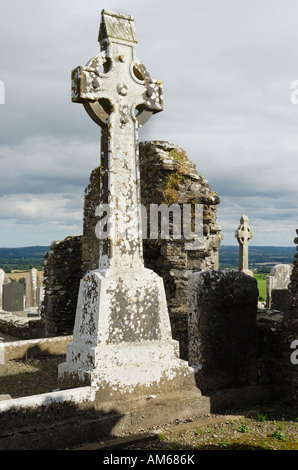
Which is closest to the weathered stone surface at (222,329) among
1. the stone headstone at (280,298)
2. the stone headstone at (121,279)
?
the stone headstone at (121,279)

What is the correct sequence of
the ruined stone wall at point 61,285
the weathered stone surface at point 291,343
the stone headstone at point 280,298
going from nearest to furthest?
1. the weathered stone surface at point 291,343
2. the stone headstone at point 280,298
3. the ruined stone wall at point 61,285

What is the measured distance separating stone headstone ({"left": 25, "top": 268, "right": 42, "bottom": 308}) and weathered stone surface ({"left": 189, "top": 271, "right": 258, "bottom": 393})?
14964 millimetres

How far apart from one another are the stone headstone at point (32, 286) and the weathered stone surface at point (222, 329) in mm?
14964

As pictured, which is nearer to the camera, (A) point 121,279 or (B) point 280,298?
(A) point 121,279

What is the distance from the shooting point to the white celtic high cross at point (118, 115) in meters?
5.25

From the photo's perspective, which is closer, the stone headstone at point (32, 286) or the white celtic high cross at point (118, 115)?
the white celtic high cross at point (118, 115)

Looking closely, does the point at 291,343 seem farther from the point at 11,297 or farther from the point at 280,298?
the point at 11,297

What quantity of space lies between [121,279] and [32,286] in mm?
15727

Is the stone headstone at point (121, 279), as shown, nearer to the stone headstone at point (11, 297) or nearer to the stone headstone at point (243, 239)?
the stone headstone at point (243, 239)

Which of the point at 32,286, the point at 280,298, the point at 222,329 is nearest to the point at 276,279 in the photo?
the point at 280,298

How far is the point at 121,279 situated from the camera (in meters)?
5.09

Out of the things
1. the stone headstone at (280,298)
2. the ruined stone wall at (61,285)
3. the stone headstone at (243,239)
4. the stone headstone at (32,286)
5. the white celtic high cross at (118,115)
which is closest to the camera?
the white celtic high cross at (118,115)

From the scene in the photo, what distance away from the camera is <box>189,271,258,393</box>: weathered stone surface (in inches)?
215

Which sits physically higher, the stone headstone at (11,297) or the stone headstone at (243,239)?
the stone headstone at (243,239)
